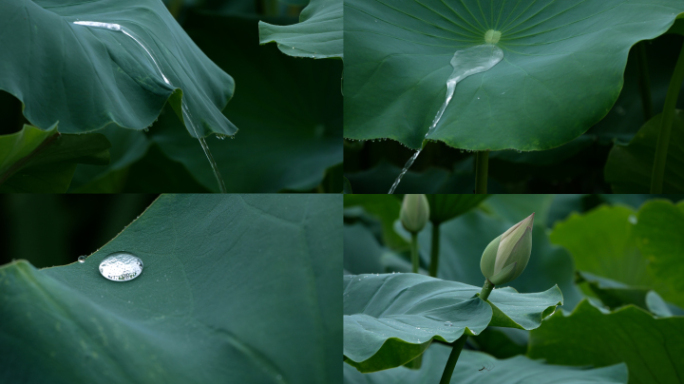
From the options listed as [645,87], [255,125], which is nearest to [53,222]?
[255,125]

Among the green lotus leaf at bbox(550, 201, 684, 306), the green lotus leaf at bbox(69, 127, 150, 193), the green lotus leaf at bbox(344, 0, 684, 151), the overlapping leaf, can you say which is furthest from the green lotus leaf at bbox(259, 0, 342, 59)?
the green lotus leaf at bbox(550, 201, 684, 306)

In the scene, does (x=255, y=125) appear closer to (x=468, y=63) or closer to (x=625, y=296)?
(x=468, y=63)

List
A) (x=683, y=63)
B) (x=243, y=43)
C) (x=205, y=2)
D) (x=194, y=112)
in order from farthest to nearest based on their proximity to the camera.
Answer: (x=205, y=2) → (x=243, y=43) → (x=683, y=63) → (x=194, y=112)

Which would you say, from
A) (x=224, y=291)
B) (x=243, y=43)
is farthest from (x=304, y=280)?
(x=243, y=43)

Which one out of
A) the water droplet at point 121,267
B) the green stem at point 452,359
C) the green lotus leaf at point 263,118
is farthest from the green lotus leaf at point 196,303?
the green lotus leaf at point 263,118

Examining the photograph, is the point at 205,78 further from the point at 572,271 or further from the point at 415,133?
the point at 572,271

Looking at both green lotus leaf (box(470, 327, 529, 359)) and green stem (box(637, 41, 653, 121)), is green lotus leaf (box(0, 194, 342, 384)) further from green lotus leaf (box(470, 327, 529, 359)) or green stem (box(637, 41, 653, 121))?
green stem (box(637, 41, 653, 121))
